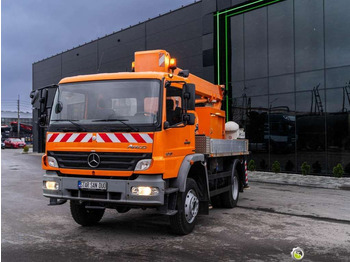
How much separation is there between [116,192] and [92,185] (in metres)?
0.44

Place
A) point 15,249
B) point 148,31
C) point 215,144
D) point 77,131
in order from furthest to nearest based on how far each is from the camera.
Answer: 1. point 148,31
2. point 215,144
3. point 77,131
4. point 15,249

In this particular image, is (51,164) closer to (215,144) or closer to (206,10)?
(215,144)

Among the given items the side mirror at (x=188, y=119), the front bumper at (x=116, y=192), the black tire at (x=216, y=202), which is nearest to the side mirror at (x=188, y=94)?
the side mirror at (x=188, y=119)

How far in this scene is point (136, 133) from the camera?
214 inches

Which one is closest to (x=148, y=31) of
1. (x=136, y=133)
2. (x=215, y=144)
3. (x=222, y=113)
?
(x=222, y=113)

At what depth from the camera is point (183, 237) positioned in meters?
5.96

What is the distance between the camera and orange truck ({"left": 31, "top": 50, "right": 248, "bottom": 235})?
5387 millimetres

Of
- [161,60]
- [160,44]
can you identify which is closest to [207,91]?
[161,60]

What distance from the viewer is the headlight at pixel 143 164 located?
5.35m

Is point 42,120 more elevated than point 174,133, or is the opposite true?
point 42,120

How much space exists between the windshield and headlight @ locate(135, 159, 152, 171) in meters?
0.59

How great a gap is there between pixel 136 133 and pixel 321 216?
5.12m

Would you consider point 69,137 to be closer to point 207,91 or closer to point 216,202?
point 207,91

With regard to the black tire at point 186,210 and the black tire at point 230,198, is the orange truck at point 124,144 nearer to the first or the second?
the black tire at point 186,210
